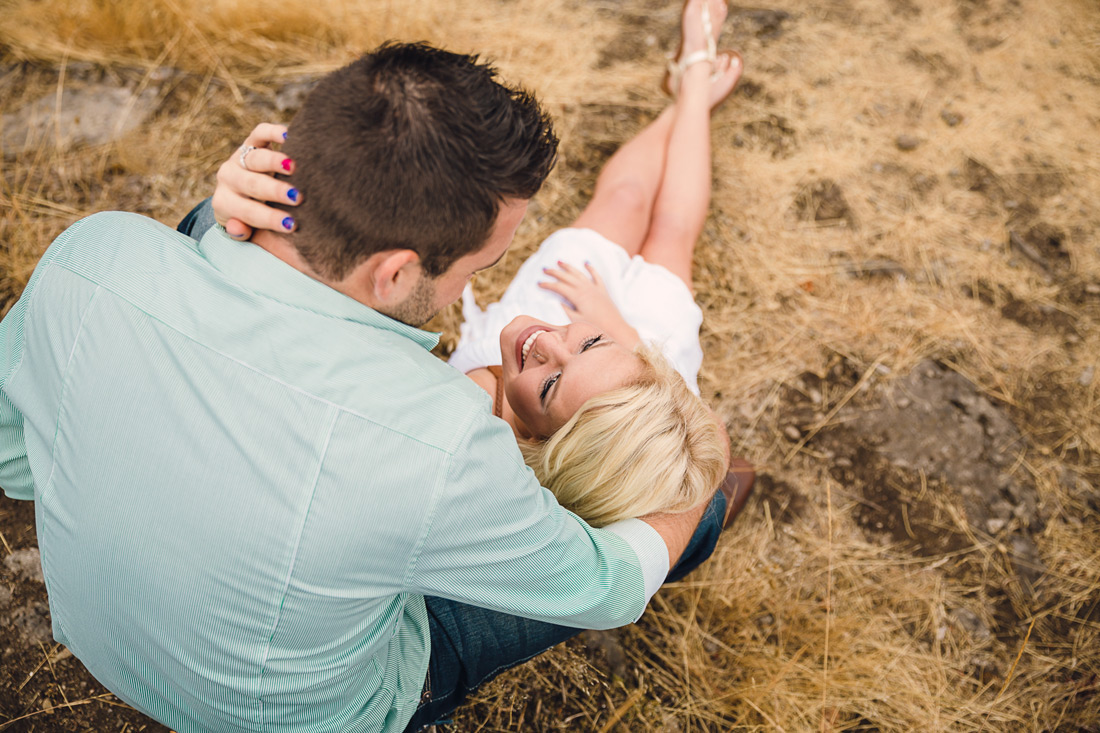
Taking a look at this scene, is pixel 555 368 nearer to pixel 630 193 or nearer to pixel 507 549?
pixel 507 549

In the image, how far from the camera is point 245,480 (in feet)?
4.24

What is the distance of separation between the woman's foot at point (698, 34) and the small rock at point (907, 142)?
1.33 m

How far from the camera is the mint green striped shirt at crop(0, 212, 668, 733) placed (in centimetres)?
130

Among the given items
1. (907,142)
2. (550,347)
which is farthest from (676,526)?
(907,142)

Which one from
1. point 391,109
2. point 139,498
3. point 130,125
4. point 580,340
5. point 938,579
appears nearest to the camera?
point 139,498

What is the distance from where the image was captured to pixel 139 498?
1.32 m

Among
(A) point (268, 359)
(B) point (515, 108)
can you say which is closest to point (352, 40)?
(B) point (515, 108)

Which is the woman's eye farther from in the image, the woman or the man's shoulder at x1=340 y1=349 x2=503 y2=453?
the man's shoulder at x1=340 y1=349 x2=503 y2=453

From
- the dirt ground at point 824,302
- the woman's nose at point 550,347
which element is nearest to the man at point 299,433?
→ the woman's nose at point 550,347

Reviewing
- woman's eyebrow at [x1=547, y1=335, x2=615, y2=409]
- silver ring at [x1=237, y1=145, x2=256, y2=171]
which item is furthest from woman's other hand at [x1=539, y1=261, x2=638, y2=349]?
silver ring at [x1=237, y1=145, x2=256, y2=171]

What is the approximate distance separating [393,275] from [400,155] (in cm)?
30

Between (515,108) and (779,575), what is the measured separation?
2.49m

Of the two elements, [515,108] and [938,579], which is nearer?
[515,108]

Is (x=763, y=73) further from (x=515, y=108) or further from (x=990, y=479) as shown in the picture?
(x=515, y=108)
